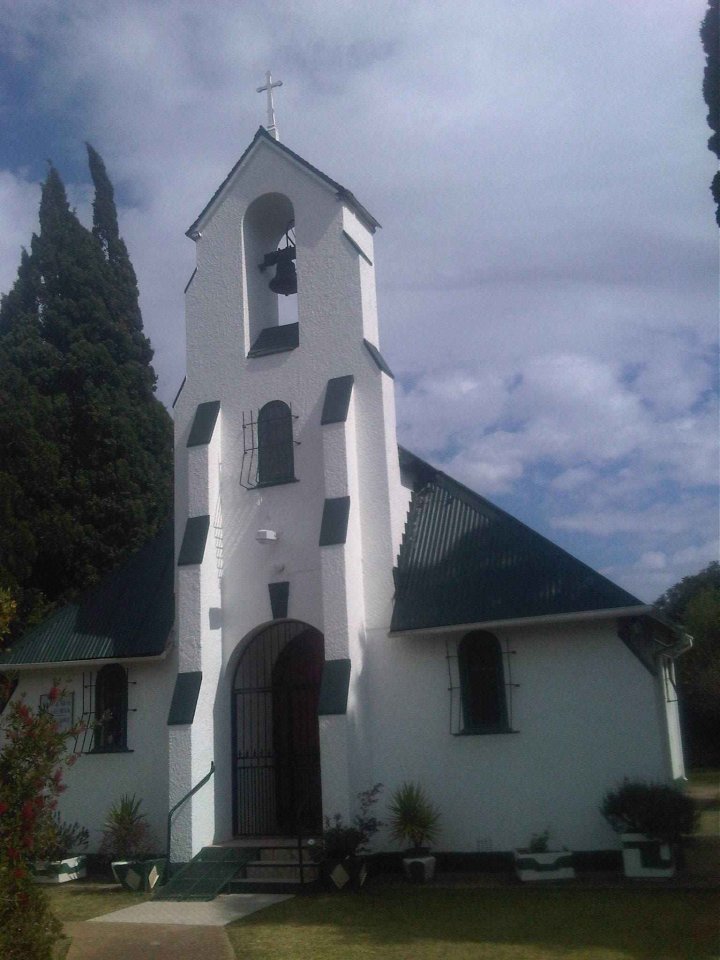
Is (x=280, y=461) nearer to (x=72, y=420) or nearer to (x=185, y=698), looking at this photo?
(x=185, y=698)

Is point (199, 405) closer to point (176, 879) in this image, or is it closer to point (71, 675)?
point (71, 675)

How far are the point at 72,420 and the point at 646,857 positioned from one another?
1852 centimetres

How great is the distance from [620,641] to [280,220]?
1047cm

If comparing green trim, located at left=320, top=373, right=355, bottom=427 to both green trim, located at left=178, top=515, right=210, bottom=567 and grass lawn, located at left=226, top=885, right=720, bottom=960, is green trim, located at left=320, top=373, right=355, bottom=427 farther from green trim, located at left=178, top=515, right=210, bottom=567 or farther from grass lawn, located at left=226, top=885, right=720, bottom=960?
grass lawn, located at left=226, top=885, right=720, bottom=960

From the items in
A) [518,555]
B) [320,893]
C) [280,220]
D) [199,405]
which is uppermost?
[280,220]

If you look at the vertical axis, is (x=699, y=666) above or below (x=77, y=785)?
above

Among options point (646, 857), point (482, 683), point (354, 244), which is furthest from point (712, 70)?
point (646, 857)

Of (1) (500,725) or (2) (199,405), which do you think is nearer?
(1) (500,725)

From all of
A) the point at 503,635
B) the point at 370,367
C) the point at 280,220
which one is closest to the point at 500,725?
the point at 503,635

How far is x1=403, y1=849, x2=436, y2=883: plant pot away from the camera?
508 inches

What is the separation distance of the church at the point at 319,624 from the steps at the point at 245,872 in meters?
0.51

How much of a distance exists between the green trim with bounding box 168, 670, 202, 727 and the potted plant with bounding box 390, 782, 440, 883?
351 cm

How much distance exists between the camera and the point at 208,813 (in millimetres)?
14273

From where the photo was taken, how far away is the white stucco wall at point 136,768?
51.2 feet
